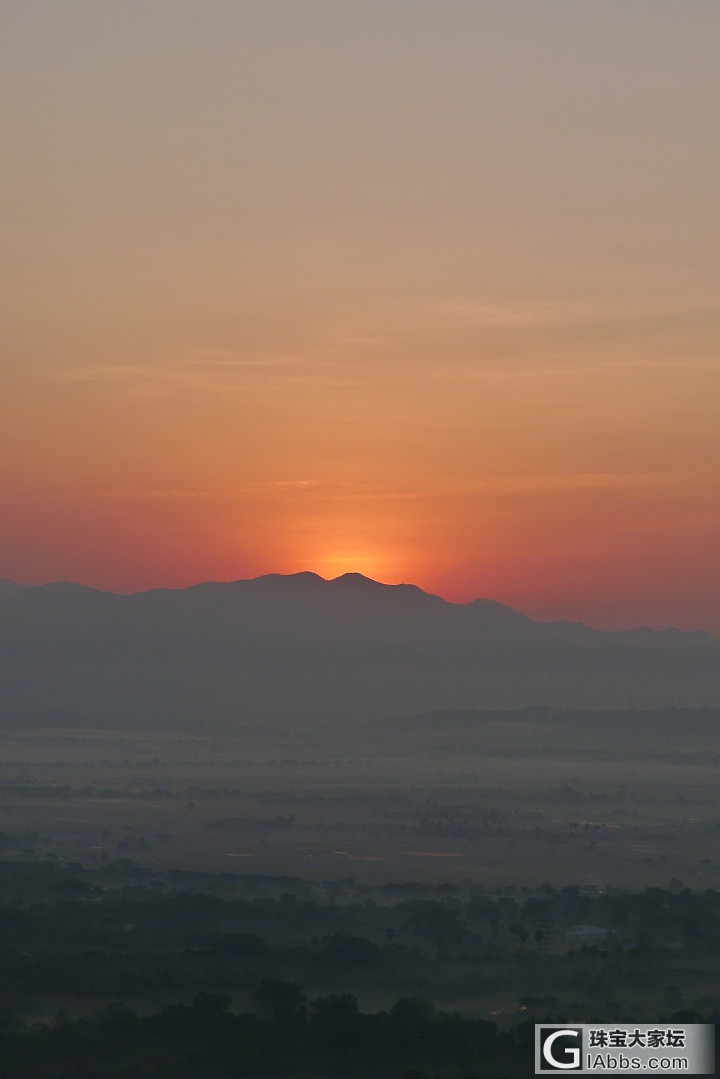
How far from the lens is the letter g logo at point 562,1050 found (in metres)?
37.2

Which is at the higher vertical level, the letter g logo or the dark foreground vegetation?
the dark foreground vegetation

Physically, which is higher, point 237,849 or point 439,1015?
point 237,849

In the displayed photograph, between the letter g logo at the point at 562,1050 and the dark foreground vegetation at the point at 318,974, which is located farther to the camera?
the dark foreground vegetation at the point at 318,974

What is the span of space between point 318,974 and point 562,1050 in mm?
16504

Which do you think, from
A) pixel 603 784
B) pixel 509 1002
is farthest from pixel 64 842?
pixel 603 784

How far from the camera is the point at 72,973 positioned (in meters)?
50.3

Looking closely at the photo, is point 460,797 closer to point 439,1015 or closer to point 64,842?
point 64,842

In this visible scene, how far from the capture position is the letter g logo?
37250 millimetres

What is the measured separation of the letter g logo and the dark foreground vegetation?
1.04 metres

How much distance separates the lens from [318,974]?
5322cm

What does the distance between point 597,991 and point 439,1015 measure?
9.13 metres

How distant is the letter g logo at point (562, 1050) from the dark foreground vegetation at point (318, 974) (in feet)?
3.40

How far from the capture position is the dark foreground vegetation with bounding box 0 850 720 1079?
135ft

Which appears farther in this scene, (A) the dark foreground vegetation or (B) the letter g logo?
(A) the dark foreground vegetation
